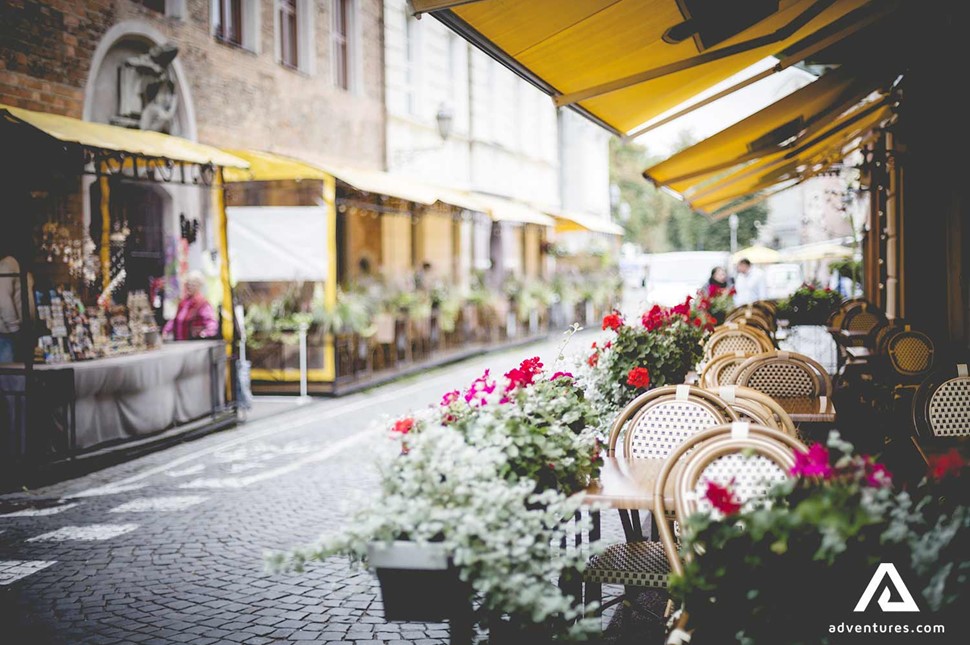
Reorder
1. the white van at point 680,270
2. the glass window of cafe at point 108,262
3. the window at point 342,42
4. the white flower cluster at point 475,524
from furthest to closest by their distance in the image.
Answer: the white van at point 680,270 < the window at point 342,42 < the glass window of cafe at point 108,262 < the white flower cluster at point 475,524

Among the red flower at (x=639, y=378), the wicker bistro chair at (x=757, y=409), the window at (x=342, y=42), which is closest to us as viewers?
the wicker bistro chair at (x=757, y=409)

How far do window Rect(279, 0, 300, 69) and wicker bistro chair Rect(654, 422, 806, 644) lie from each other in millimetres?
15174

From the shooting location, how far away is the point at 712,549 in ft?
8.32

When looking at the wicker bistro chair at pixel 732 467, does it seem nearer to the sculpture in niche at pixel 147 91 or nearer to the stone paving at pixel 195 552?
the stone paving at pixel 195 552

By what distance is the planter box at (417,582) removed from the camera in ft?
9.09

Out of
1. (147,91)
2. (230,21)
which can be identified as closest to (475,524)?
(147,91)

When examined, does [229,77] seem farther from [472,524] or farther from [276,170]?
[472,524]

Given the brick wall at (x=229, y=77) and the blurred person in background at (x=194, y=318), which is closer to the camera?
the brick wall at (x=229, y=77)

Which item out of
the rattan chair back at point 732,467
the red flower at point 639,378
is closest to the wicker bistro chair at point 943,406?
the red flower at point 639,378

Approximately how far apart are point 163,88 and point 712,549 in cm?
1192

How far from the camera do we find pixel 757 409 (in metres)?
4.35

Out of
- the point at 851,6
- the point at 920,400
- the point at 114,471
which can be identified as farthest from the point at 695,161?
the point at 114,471

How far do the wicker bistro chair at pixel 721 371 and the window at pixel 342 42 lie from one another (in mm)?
14133

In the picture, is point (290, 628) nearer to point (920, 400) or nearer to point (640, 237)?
point (920, 400)
